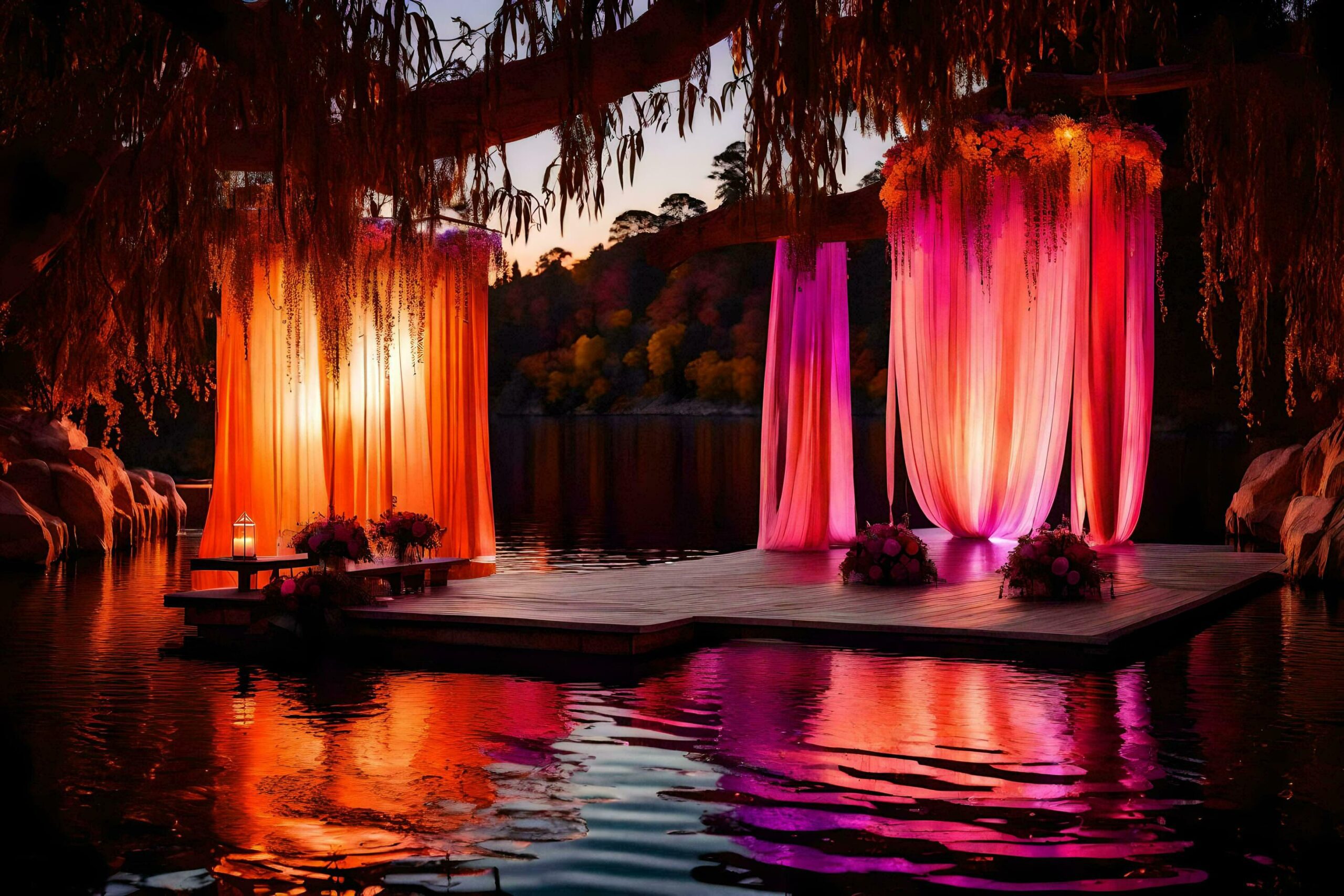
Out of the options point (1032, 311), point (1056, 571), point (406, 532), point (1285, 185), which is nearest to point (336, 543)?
point (406, 532)

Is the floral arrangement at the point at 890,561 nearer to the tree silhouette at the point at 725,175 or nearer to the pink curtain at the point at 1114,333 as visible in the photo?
the pink curtain at the point at 1114,333

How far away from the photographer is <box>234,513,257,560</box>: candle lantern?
8688 millimetres

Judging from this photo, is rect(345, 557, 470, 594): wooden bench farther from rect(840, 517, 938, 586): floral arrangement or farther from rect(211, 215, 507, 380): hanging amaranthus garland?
rect(840, 517, 938, 586): floral arrangement

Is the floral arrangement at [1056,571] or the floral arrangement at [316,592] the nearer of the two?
the floral arrangement at [316,592]

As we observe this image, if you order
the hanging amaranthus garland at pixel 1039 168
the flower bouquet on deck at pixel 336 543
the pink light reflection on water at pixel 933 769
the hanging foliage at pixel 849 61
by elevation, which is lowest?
the pink light reflection on water at pixel 933 769

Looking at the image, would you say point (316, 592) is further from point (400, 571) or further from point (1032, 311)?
point (1032, 311)

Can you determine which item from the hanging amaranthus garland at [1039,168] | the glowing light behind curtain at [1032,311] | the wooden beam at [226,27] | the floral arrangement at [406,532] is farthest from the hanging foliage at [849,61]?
the glowing light behind curtain at [1032,311]

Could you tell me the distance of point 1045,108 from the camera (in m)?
11.5

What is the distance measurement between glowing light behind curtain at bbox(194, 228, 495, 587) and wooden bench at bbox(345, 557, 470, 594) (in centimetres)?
123

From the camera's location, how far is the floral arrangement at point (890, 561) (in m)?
9.53

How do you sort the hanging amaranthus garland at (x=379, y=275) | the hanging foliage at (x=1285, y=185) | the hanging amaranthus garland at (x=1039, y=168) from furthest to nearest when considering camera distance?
the hanging amaranthus garland at (x=1039, y=168) < the hanging amaranthus garland at (x=379, y=275) < the hanging foliage at (x=1285, y=185)

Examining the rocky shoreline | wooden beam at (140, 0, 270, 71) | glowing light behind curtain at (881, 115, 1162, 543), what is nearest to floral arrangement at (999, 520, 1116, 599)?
glowing light behind curtain at (881, 115, 1162, 543)

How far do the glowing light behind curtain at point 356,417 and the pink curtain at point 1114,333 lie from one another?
4654 mm

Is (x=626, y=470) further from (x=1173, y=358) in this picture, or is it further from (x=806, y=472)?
(x=806, y=472)
